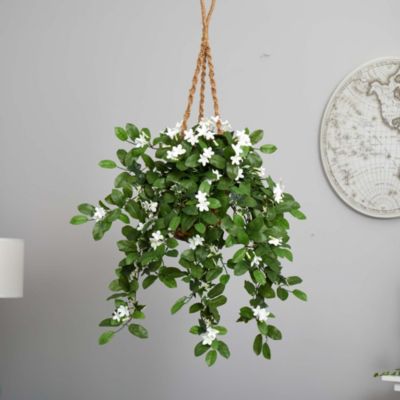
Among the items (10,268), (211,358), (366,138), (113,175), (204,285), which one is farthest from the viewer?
(113,175)

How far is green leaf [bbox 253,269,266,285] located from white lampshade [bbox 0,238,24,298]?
1.05 meters

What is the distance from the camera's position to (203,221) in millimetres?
1620

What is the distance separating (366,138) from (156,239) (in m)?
1.22

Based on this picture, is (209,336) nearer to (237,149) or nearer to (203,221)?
(203,221)

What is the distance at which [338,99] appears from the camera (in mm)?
2525

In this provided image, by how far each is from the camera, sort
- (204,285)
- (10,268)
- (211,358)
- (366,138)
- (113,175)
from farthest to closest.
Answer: (113,175)
(366,138)
(10,268)
(204,285)
(211,358)

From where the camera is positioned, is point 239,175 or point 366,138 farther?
point 366,138

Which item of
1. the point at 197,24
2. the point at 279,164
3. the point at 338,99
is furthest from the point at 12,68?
the point at 338,99

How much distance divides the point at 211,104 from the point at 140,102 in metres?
0.29

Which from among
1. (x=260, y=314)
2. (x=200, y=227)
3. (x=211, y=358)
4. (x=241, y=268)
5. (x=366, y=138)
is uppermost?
(x=366, y=138)

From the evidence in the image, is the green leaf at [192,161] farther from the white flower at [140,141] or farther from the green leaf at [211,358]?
the green leaf at [211,358]

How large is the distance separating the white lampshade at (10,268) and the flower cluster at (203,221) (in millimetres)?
730

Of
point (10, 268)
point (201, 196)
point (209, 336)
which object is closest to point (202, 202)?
Answer: point (201, 196)

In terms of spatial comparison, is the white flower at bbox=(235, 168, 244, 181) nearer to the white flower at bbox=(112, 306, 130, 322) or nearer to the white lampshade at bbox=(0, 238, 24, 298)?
the white flower at bbox=(112, 306, 130, 322)
